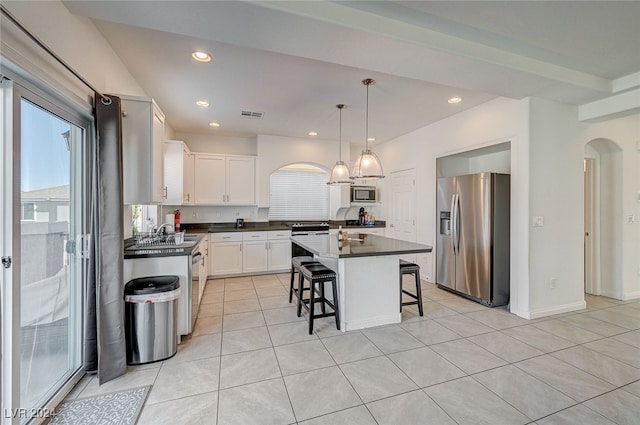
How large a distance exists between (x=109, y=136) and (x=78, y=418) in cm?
189

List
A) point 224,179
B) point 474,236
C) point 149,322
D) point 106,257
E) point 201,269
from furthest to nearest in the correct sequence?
point 224,179 → point 474,236 → point 201,269 → point 149,322 → point 106,257

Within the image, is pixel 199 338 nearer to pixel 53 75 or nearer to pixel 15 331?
pixel 15 331

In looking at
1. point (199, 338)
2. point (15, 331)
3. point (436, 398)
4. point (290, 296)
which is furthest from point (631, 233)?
point (15, 331)

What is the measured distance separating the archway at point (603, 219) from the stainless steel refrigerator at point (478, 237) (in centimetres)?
171

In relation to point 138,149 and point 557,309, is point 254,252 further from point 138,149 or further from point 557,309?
point 557,309

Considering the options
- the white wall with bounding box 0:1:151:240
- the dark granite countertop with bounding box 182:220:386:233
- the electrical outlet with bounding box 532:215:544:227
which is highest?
the white wall with bounding box 0:1:151:240

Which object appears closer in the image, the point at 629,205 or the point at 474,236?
the point at 474,236

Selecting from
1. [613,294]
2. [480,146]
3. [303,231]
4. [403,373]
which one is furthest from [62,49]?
[613,294]

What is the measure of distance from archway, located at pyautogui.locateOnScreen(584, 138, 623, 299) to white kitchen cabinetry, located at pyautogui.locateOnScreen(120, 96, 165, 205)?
5581mm

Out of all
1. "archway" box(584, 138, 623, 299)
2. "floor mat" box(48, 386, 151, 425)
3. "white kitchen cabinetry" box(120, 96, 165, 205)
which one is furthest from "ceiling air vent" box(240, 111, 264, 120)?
"archway" box(584, 138, 623, 299)

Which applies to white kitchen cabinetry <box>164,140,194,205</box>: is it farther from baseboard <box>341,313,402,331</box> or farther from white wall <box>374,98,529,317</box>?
white wall <box>374,98,529,317</box>

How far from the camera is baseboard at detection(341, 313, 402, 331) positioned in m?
2.88

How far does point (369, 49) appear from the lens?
2.08 m

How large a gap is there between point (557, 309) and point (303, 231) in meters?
3.91
